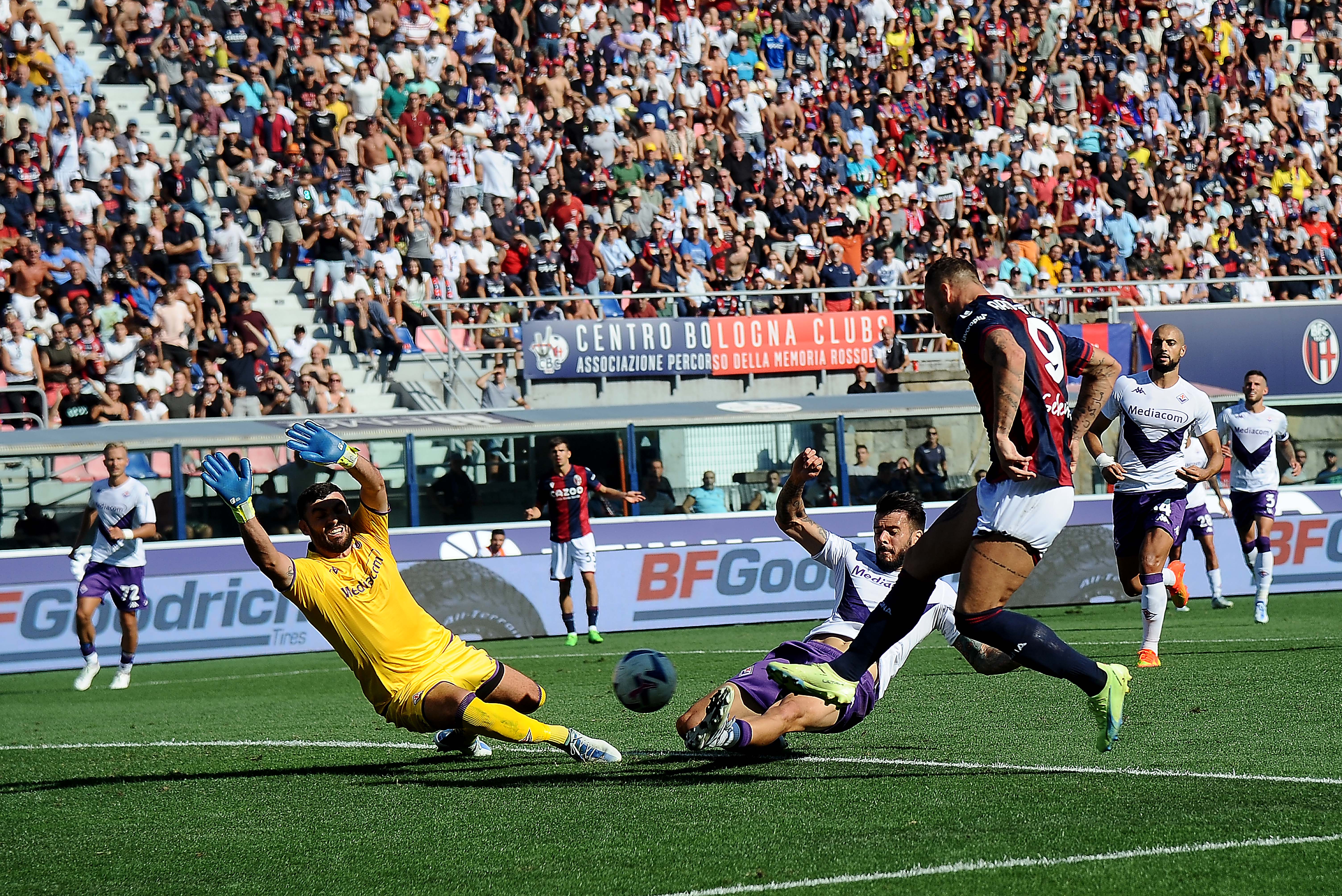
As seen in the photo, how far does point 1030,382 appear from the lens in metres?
6.61

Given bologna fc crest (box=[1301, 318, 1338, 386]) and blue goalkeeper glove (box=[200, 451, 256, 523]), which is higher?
blue goalkeeper glove (box=[200, 451, 256, 523])

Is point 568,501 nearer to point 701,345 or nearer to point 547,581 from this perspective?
point 547,581

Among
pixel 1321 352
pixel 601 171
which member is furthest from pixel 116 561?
pixel 1321 352

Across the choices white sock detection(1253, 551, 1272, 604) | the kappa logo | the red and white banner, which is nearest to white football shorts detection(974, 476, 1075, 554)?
white sock detection(1253, 551, 1272, 604)

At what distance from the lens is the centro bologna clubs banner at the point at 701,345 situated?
21562mm

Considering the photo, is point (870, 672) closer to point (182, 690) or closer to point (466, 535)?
point (182, 690)

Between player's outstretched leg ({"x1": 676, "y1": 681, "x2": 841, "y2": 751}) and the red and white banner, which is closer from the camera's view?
player's outstretched leg ({"x1": 676, "y1": 681, "x2": 841, "y2": 751})

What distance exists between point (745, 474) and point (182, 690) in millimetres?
8431

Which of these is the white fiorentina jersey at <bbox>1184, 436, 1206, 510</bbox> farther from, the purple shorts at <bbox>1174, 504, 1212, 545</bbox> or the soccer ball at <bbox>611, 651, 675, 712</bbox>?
the soccer ball at <bbox>611, 651, 675, 712</bbox>

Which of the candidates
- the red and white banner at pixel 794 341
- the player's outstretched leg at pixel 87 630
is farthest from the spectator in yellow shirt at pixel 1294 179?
the player's outstretched leg at pixel 87 630

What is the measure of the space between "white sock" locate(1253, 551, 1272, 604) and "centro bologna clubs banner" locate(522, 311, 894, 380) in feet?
28.8

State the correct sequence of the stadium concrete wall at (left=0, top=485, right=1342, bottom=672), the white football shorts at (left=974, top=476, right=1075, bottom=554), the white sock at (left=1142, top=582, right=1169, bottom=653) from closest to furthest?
the white football shorts at (left=974, top=476, right=1075, bottom=554) < the white sock at (left=1142, top=582, right=1169, bottom=653) < the stadium concrete wall at (left=0, top=485, right=1342, bottom=672)

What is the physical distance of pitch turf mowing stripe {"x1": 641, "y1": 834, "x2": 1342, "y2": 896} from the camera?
16.3ft

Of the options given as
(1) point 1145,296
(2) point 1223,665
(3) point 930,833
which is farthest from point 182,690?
(1) point 1145,296
